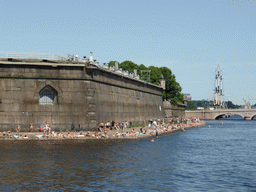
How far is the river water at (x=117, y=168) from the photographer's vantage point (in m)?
21.9

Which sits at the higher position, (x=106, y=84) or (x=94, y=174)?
(x=106, y=84)

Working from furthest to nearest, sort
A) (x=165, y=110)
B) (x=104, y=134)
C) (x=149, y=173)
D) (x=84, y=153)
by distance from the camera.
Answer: (x=165, y=110), (x=104, y=134), (x=84, y=153), (x=149, y=173)

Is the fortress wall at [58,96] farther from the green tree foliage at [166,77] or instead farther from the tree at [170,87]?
the tree at [170,87]

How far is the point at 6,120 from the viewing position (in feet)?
155

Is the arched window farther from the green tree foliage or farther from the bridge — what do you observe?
the bridge

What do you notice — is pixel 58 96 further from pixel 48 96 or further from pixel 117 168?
pixel 117 168

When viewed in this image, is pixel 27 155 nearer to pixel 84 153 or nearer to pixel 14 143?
pixel 84 153

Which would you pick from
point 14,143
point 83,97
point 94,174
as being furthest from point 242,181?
point 83,97

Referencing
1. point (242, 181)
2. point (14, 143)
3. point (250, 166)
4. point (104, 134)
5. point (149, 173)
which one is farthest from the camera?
point (104, 134)

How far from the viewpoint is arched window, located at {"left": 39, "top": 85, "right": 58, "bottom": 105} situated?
48.8 m

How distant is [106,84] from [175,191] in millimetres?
37541

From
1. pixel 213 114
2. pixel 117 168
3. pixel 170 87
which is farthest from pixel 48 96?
pixel 213 114

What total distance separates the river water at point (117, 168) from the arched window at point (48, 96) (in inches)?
377

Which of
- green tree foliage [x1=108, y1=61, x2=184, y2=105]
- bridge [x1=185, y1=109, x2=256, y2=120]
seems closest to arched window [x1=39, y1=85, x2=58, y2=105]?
green tree foliage [x1=108, y1=61, x2=184, y2=105]
